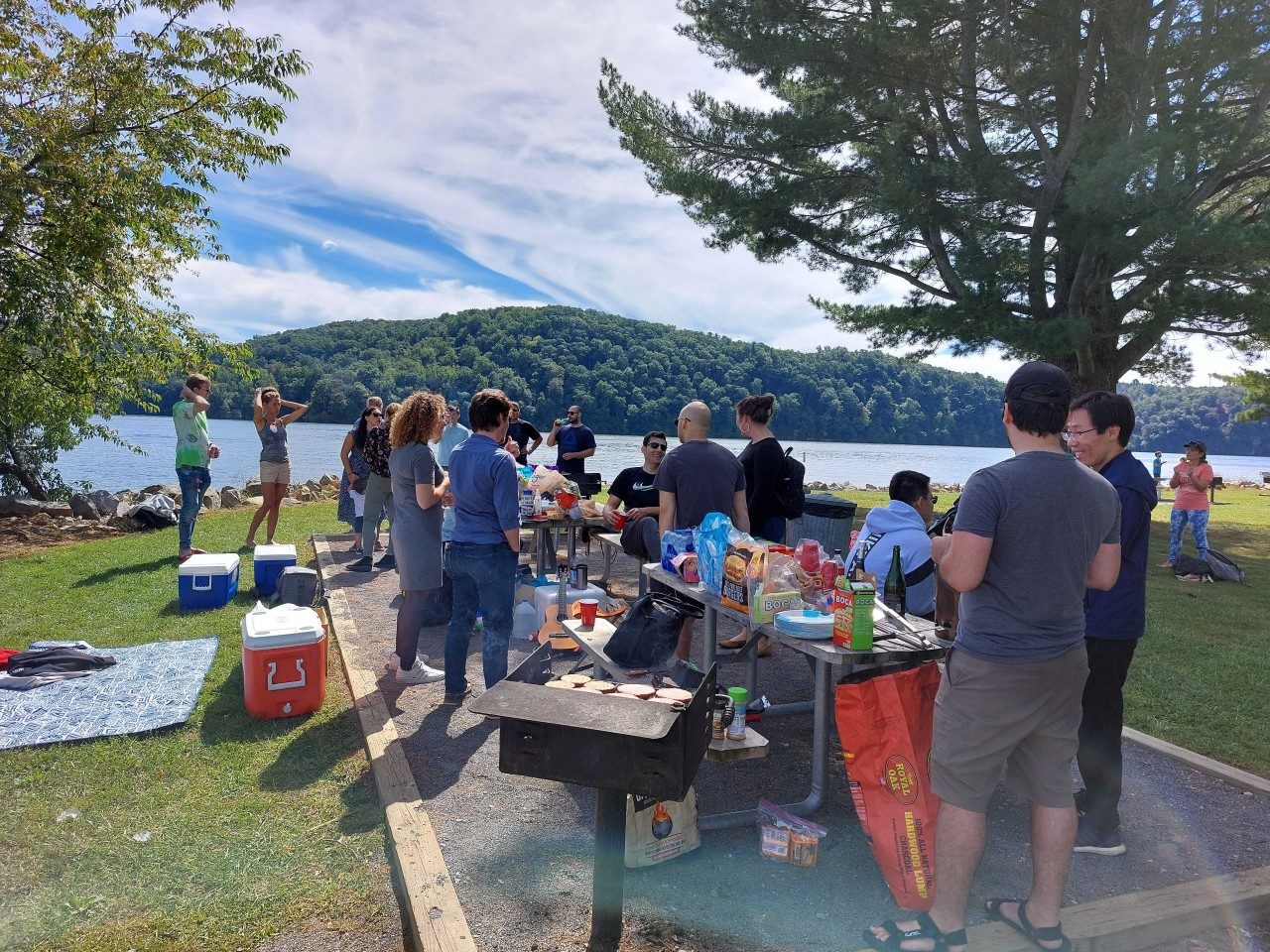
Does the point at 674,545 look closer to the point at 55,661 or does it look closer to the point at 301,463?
the point at 55,661

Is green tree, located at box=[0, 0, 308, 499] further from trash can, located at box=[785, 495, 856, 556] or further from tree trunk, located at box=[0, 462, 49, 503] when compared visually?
trash can, located at box=[785, 495, 856, 556]

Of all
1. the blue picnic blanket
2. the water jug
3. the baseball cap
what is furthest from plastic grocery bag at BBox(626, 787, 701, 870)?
the water jug

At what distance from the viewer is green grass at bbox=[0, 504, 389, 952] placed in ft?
8.54

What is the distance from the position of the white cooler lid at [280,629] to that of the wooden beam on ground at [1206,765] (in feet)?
14.8

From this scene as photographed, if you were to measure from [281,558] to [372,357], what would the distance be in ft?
147

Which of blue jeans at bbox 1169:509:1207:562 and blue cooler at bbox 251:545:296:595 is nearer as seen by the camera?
blue cooler at bbox 251:545:296:595

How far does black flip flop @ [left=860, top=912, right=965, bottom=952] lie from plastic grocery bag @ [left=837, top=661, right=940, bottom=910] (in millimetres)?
226

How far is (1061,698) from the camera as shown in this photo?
2.36 metres

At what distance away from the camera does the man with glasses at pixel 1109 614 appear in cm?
294

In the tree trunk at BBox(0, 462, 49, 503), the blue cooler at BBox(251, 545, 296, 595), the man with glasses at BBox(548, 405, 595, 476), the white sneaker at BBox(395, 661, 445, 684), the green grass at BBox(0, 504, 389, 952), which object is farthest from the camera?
the tree trunk at BBox(0, 462, 49, 503)

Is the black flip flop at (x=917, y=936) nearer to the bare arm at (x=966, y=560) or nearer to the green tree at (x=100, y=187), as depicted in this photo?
the bare arm at (x=966, y=560)

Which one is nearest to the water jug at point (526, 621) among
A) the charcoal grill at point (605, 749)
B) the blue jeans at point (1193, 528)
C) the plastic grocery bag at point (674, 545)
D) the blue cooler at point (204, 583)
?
the plastic grocery bag at point (674, 545)

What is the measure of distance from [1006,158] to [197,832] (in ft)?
40.9

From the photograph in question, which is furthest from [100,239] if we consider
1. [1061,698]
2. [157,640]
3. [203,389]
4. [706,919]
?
[1061,698]
